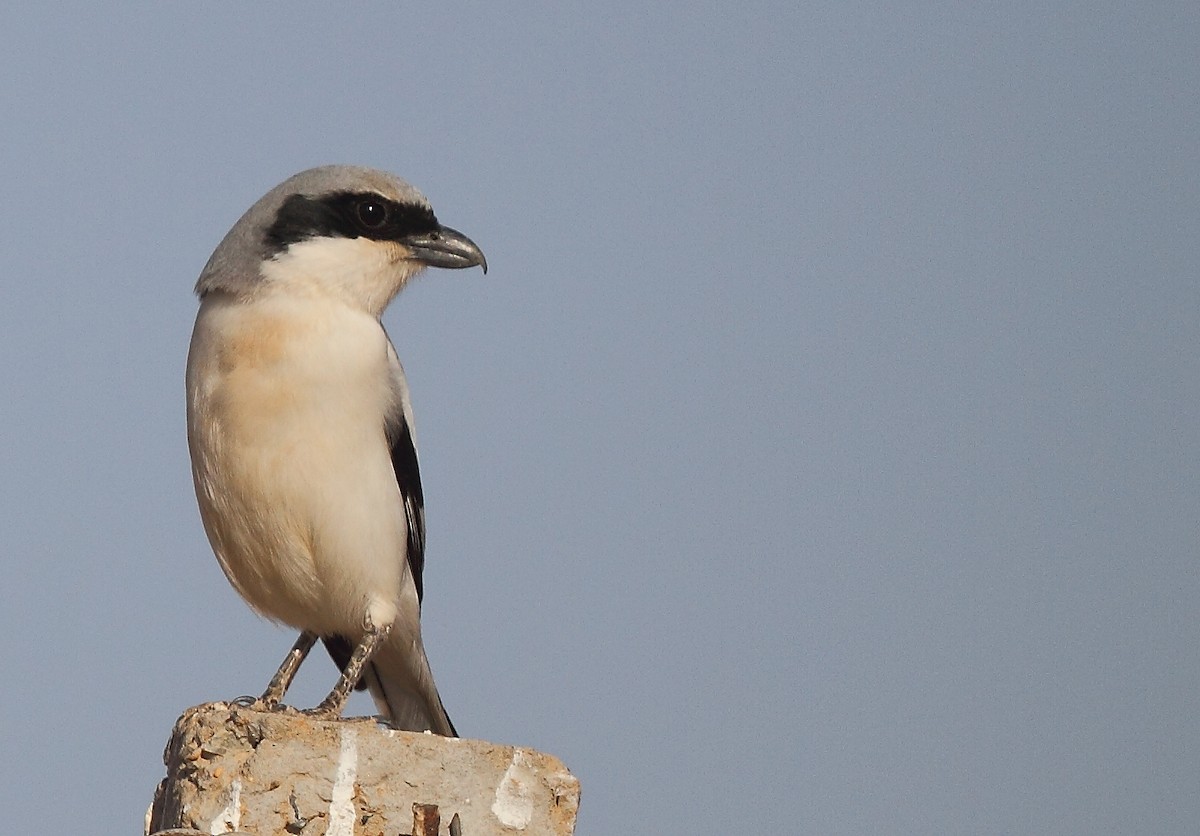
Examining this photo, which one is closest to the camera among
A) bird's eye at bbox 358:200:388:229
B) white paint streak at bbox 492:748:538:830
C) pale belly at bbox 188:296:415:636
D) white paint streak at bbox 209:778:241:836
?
white paint streak at bbox 209:778:241:836

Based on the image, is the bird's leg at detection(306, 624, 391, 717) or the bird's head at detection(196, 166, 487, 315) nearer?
the bird's leg at detection(306, 624, 391, 717)

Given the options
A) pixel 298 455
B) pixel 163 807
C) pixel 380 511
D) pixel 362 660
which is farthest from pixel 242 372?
pixel 163 807

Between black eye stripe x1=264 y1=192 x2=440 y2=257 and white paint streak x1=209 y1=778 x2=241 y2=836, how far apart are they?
2.30 meters

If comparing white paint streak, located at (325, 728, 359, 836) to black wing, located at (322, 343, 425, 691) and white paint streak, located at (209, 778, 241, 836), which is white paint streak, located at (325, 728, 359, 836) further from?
black wing, located at (322, 343, 425, 691)

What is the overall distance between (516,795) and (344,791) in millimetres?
559

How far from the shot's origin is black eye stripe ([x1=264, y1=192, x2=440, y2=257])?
6.18 meters

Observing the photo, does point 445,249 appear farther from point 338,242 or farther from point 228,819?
point 228,819

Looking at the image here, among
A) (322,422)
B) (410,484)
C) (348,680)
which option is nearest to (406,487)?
(410,484)

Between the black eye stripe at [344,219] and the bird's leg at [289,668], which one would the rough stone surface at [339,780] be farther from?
the black eye stripe at [344,219]

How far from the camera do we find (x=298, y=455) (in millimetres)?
5801

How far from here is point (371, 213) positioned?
20.8 ft

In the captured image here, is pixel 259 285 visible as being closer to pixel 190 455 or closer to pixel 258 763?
pixel 190 455

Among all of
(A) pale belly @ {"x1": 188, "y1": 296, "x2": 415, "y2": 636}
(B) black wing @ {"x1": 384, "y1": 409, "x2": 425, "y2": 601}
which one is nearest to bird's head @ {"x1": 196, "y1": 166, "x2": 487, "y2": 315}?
(A) pale belly @ {"x1": 188, "y1": 296, "x2": 415, "y2": 636}

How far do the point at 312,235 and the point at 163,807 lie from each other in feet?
7.54
